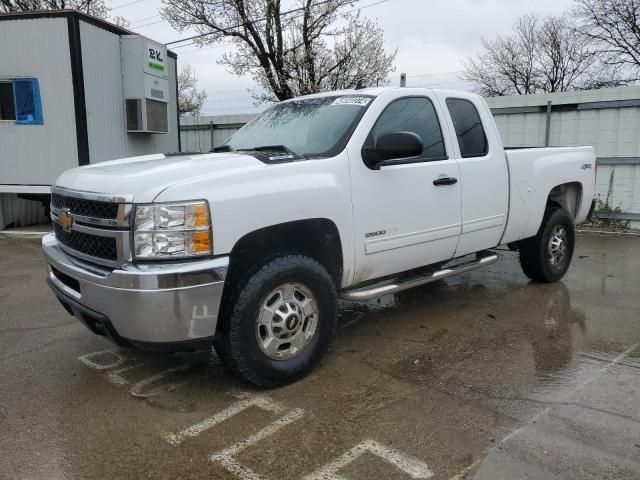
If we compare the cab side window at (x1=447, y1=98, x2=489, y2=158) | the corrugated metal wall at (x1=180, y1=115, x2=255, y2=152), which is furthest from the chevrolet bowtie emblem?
the corrugated metal wall at (x1=180, y1=115, x2=255, y2=152)

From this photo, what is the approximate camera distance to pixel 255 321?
3396mm

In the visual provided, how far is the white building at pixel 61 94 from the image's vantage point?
374 inches

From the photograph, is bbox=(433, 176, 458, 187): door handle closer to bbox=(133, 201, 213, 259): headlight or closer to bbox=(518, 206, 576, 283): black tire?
bbox=(518, 206, 576, 283): black tire

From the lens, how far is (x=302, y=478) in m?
2.67

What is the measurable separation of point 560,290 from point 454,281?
1.15 m

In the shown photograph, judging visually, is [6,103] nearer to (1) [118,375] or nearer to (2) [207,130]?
(2) [207,130]

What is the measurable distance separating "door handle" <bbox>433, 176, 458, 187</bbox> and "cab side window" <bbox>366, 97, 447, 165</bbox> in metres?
0.18

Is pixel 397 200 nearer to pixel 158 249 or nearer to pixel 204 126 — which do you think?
pixel 158 249

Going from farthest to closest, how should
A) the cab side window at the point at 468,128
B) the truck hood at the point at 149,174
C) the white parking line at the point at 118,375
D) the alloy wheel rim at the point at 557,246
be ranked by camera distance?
1. the alloy wheel rim at the point at 557,246
2. the cab side window at the point at 468,128
3. the white parking line at the point at 118,375
4. the truck hood at the point at 149,174

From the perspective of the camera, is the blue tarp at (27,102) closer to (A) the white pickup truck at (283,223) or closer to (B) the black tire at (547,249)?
(A) the white pickup truck at (283,223)

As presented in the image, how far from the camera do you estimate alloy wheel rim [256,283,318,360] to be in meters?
3.50

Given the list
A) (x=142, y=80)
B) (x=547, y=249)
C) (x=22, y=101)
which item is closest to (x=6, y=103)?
(x=22, y=101)

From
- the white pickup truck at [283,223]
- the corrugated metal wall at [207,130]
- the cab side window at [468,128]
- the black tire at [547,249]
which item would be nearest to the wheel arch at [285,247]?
the white pickup truck at [283,223]

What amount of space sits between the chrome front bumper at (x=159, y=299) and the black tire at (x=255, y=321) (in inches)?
7.0
